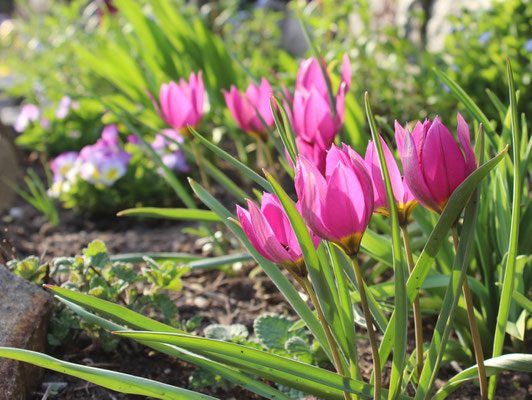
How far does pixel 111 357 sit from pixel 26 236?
1207 millimetres

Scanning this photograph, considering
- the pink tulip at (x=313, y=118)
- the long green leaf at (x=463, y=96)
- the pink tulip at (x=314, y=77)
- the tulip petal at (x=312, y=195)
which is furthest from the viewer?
the pink tulip at (x=314, y=77)

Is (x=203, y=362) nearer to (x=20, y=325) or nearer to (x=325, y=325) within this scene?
(x=325, y=325)

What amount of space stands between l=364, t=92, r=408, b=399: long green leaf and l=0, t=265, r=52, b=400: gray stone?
0.71 meters

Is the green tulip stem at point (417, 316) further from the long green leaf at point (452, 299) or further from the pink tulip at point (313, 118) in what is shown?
the pink tulip at point (313, 118)

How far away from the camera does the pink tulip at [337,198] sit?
68 centimetres

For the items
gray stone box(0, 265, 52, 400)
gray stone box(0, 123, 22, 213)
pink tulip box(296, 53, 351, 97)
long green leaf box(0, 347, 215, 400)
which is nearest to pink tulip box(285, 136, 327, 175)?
pink tulip box(296, 53, 351, 97)

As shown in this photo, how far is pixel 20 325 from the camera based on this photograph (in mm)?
1161

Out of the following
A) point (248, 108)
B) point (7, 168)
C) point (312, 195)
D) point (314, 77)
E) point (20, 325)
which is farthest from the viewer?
point (7, 168)

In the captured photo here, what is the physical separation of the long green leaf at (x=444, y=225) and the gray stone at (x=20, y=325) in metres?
Answer: 0.70

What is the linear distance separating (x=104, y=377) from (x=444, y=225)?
49cm

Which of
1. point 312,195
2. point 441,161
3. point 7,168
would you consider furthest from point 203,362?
point 7,168

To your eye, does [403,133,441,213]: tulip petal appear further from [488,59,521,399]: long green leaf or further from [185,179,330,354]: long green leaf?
[185,179,330,354]: long green leaf

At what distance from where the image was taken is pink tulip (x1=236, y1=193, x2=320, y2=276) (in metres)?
0.74

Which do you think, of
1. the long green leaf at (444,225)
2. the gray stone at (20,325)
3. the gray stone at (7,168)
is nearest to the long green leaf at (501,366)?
the long green leaf at (444,225)
